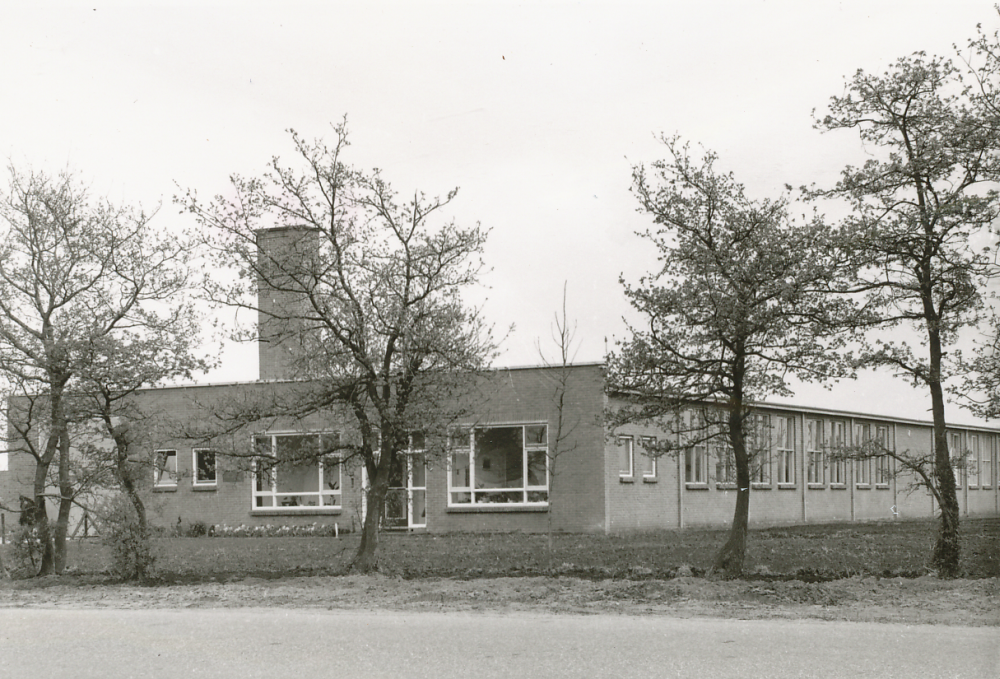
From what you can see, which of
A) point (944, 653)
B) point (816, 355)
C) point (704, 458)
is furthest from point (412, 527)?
point (944, 653)

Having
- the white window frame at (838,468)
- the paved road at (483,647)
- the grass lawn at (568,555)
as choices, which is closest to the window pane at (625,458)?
the grass lawn at (568,555)

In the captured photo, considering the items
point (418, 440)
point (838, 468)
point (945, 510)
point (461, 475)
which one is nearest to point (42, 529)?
point (418, 440)

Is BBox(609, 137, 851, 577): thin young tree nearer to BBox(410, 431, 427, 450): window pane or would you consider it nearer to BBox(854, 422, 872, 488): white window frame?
BBox(410, 431, 427, 450): window pane

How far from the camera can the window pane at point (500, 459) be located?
2927 centimetres

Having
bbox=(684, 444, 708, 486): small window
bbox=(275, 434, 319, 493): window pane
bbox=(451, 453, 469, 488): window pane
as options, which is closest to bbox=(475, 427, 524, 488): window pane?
bbox=(451, 453, 469, 488): window pane

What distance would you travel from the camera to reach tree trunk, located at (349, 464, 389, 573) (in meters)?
16.4

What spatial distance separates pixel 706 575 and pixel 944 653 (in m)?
6.18

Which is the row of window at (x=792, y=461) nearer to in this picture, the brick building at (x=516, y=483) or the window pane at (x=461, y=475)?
the brick building at (x=516, y=483)

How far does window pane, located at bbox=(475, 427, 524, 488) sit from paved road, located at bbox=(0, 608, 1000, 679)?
17440 mm

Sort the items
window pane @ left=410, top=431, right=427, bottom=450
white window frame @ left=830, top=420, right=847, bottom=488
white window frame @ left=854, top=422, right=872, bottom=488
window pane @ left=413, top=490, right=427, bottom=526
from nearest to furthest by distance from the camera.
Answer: window pane @ left=410, top=431, right=427, bottom=450
window pane @ left=413, top=490, right=427, bottom=526
white window frame @ left=830, top=420, right=847, bottom=488
white window frame @ left=854, top=422, right=872, bottom=488

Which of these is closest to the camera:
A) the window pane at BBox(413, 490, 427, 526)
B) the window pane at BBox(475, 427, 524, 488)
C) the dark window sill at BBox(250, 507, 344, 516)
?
the window pane at BBox(475, 427, 524, 488)

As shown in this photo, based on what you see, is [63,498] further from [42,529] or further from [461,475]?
[461,475]

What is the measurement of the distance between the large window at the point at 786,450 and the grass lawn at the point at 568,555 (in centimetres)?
909

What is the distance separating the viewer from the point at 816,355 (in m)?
14.5
